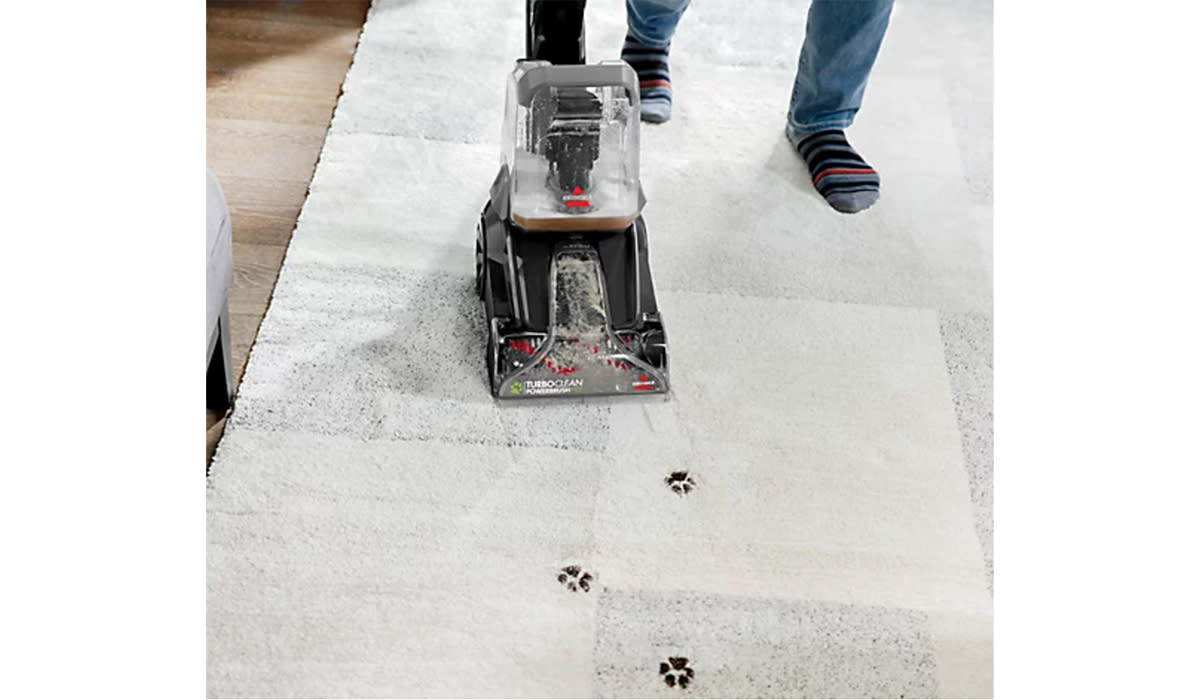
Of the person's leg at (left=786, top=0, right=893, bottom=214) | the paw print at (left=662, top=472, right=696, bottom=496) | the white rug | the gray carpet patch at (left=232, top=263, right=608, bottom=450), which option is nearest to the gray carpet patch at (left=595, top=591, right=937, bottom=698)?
the white rug

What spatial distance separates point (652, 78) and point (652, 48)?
0.06m

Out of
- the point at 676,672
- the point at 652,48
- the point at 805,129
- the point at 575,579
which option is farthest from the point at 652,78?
the point at 676,672

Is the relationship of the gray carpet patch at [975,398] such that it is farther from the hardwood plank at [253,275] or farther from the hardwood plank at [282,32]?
the hardwood plank at [282,32]

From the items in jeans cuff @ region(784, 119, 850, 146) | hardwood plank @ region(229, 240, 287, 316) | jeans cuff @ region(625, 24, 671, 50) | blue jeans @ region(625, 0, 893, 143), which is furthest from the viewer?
jeans cuff @ region(625, 24, 671, 50)

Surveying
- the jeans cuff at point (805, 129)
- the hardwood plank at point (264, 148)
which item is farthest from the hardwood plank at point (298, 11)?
the jeans cuff at point (805, 129)

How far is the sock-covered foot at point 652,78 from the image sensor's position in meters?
2.24

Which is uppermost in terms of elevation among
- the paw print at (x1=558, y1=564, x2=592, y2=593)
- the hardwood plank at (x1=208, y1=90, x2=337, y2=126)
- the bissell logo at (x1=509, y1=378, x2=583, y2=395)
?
the hardwood plank at (x1=208, y1=90, x2=337, y2=126)

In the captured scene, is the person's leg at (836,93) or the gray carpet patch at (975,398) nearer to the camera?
the gray carpet patch at (975,398)

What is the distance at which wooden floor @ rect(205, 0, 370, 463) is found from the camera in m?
1.89

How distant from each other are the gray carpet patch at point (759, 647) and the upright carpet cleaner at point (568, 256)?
0.34 m

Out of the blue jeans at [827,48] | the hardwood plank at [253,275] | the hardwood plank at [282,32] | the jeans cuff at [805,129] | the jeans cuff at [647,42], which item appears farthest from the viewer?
the hardwood plank at [282,32]

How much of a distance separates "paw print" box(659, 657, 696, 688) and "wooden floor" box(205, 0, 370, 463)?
2.19 feet

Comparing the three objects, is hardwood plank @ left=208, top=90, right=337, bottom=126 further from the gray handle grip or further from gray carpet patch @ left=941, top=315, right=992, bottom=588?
gray carpet patch @ left=941, top=315, right=992, bottom=588

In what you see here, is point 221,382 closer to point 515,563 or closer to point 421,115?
point 515,563
